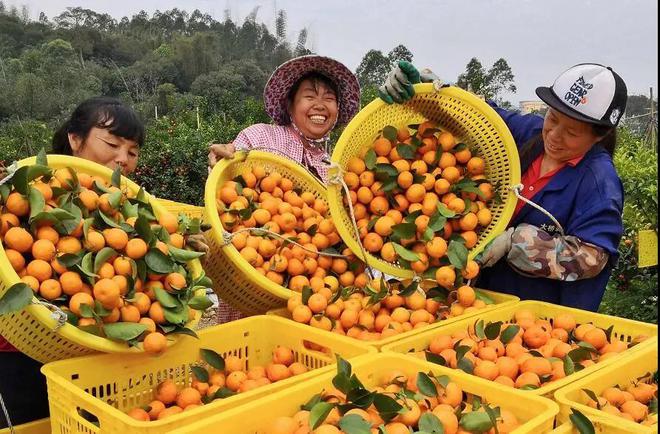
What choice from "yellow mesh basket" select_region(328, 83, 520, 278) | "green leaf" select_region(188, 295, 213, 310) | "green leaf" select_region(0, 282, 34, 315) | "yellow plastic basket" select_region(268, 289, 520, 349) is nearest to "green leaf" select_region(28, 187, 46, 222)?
"green leaf" select_region(0, 282, 34, 315)

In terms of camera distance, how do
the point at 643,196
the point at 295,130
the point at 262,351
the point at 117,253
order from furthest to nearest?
the point at 643,196 < the point at 295,130 < the point at 262,351 < the point at 117,253

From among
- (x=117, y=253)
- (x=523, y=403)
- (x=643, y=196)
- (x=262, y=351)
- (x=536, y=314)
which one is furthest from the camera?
(x=643, y=196)

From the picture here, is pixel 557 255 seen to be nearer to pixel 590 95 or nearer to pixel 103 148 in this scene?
pixel 590 95

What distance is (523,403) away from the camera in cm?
147

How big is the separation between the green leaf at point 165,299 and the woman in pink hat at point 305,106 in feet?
3.94

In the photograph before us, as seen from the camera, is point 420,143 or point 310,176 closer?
point 420,143

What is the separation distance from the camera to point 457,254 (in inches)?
86.5

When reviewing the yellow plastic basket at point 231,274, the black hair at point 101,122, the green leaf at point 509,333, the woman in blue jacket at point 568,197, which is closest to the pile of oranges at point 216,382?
the yellow plastic basket at point 231,274

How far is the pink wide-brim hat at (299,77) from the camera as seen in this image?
2926mm

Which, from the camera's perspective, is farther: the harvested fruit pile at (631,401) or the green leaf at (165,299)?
the green leaf at (165,299)

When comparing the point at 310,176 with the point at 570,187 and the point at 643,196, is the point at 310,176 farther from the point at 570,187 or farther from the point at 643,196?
the point at 643,196

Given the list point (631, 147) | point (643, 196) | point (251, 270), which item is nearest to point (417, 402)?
point (251, 270)

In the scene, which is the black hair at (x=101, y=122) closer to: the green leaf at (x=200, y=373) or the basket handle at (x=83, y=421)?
the green leaf at (x=200, y=373)

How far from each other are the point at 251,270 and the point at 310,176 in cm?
68
